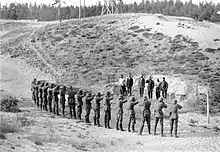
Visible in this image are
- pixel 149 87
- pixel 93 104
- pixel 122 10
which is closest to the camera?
pixel 93 104

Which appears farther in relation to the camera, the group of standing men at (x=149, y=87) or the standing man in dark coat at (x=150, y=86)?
the standing man in dark coat at (x=150, y=86)

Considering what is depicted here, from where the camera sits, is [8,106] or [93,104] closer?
[8,106]

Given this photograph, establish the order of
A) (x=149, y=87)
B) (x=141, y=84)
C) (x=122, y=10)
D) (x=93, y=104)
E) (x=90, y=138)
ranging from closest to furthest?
(x=90, y=138) < (x=93, y=104) < (x=149, y=87) < (x=141, y=84) < (x=122, y=10)

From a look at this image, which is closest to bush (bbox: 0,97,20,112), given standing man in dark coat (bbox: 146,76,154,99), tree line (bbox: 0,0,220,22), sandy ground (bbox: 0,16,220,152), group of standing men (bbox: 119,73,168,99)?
sandy ground (bbox: 0,16,220,152)

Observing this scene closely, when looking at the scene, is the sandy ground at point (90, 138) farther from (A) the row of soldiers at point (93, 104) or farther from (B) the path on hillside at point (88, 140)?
(A) the row of soldiers at point (93, 104)

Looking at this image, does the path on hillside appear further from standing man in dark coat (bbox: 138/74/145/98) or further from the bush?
standing man in dark coat (bbox: 138/74/145/98)

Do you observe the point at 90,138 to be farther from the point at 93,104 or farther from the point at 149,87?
the point at 149,87

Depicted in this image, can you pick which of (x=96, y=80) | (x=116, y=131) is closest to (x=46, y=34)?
(x=96, y=80)

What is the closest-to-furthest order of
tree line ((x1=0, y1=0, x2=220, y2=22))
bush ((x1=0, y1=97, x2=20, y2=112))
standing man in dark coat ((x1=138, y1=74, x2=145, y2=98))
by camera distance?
bush ((x1=0, y1=97, x2=20, y2=112))
standing man in dark coat ((x1=138, y1=74, x2=145, y2=98))
tree line ((x1=0, y1=0, x2=220, y2=22))

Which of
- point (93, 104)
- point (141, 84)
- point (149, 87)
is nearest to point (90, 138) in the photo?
point (93, 104)

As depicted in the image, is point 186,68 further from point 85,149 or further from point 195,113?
point 85,149

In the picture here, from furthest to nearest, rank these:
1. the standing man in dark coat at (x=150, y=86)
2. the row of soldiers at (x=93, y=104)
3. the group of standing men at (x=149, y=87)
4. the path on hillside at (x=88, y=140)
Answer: the standing man in dark coat at (x=150, y=86) → the group of standing men at (x=149, y=87) → the row of soldiers at (x=93, y=104) → the path on hillside at (x=88, y=140)

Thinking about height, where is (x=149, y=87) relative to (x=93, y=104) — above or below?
above

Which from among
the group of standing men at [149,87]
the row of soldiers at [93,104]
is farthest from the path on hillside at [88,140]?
the group of standing men at [149,87]
